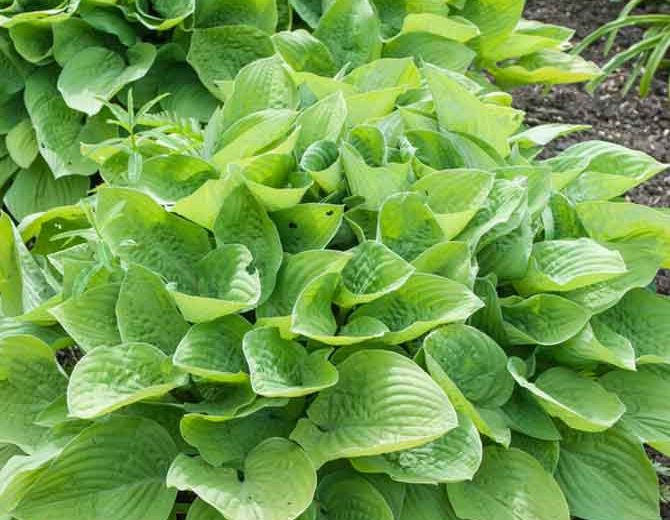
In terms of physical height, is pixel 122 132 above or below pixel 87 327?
below

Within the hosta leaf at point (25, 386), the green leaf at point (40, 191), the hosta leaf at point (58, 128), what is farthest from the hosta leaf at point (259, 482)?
the green leaf at point (40, 191)

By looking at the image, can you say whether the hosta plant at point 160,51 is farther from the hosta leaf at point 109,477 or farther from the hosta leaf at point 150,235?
the hosta leaf at point 109,477

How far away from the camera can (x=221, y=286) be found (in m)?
1.92

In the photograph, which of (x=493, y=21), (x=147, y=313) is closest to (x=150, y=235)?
(x=147, y=313)

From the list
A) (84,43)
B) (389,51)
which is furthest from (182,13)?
(389,51)

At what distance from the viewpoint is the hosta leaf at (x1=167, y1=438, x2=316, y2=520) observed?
166 cm

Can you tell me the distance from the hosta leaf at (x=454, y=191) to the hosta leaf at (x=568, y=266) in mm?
190

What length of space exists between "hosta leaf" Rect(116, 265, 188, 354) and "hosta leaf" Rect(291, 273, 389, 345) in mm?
269

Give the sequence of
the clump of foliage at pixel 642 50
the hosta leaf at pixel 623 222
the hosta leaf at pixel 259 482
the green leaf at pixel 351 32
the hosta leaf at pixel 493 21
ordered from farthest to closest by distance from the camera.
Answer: the clump of foliage at pixel 642 50 → the hosta leaf at pixel 493 21 → the green leaf at pixel 351 32 → the hosta leaf at pixel 623 222 → the hosta leaf at pixel 259 482

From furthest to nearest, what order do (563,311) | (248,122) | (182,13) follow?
(182,13)
(248,122)
(563,311)

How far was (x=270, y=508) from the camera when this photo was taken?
65.9 inches

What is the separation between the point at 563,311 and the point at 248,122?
2.59ft

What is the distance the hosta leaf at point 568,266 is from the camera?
200cm

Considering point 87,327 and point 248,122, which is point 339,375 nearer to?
point 87,327
